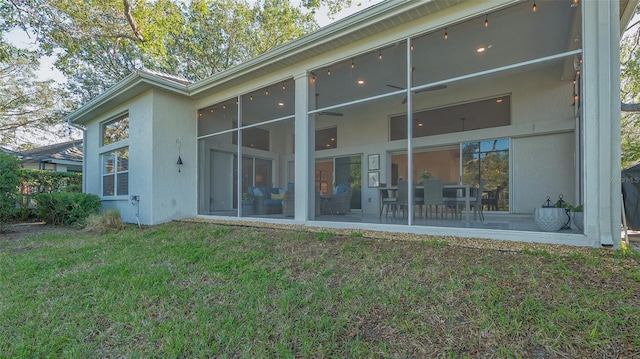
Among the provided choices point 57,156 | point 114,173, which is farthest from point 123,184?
point 57,156

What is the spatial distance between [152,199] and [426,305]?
7.01 meters

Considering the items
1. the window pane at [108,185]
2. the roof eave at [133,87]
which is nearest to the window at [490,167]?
the roof eave at [133,87]

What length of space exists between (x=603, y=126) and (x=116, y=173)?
34.9ft

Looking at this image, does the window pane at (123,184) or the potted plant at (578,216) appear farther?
the window pane at (123,184)

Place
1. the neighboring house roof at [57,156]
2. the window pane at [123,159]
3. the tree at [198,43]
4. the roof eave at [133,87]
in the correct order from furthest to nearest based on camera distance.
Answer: the neighboring house roof at [57,156], the tree at [198,43], the window pane at [123,159], the roof eave at [133,87]

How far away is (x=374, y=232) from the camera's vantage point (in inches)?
196

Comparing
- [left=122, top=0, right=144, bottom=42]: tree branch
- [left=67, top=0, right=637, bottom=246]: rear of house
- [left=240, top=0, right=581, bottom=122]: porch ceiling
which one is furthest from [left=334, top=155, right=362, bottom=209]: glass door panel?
[left=122, top=0, right=144, bottom=42]: tree branch

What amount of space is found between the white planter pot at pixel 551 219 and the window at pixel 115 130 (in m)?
10.2

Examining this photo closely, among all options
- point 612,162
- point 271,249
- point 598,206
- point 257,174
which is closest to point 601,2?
point 612,162

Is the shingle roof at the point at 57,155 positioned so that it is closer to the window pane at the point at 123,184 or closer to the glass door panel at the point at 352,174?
the window pane at the point at 123,184

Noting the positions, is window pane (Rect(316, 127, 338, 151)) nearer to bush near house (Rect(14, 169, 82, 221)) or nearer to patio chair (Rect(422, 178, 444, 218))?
patio chair (Rect(422, 178, 444, 218))

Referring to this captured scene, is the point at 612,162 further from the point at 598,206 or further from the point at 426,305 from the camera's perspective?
the point at 426,305

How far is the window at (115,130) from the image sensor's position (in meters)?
9.41

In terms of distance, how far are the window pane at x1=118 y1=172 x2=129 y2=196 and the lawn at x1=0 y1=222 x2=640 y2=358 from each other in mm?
4503
